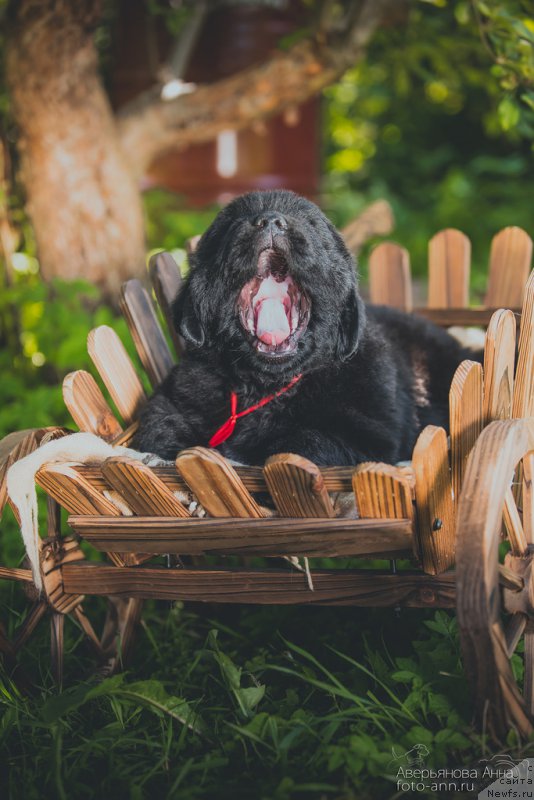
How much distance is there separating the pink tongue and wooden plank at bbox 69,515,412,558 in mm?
756

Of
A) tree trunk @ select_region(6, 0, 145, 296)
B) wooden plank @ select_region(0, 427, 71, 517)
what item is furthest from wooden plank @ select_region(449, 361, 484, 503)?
tree trunk @ select_region(6, 0, 145, 296)

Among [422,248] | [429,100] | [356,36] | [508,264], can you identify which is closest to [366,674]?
[508,264]

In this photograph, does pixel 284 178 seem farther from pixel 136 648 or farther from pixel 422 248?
pixel 136 648

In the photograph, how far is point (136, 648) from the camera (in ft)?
11.0

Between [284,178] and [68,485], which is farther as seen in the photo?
[284,178]

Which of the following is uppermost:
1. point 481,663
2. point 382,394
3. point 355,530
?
point 382,394

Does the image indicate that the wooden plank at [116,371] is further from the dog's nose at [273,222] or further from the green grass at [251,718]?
the green grass at [251,718]

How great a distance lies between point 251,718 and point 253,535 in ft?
2.15

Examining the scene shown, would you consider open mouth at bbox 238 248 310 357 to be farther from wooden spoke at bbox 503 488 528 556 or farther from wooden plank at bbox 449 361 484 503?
wooden spoke at bbox 503 488 528 556

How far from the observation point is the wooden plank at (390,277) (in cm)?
429

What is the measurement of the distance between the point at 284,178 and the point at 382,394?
16.8 feet

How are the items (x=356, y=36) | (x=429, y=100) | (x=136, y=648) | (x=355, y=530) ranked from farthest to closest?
(x=429, y=100) < (x=356, y=36) < (x=136, y=648) < (x=355, y=530)

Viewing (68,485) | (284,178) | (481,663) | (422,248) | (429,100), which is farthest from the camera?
(429,100)

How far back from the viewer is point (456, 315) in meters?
4.17
